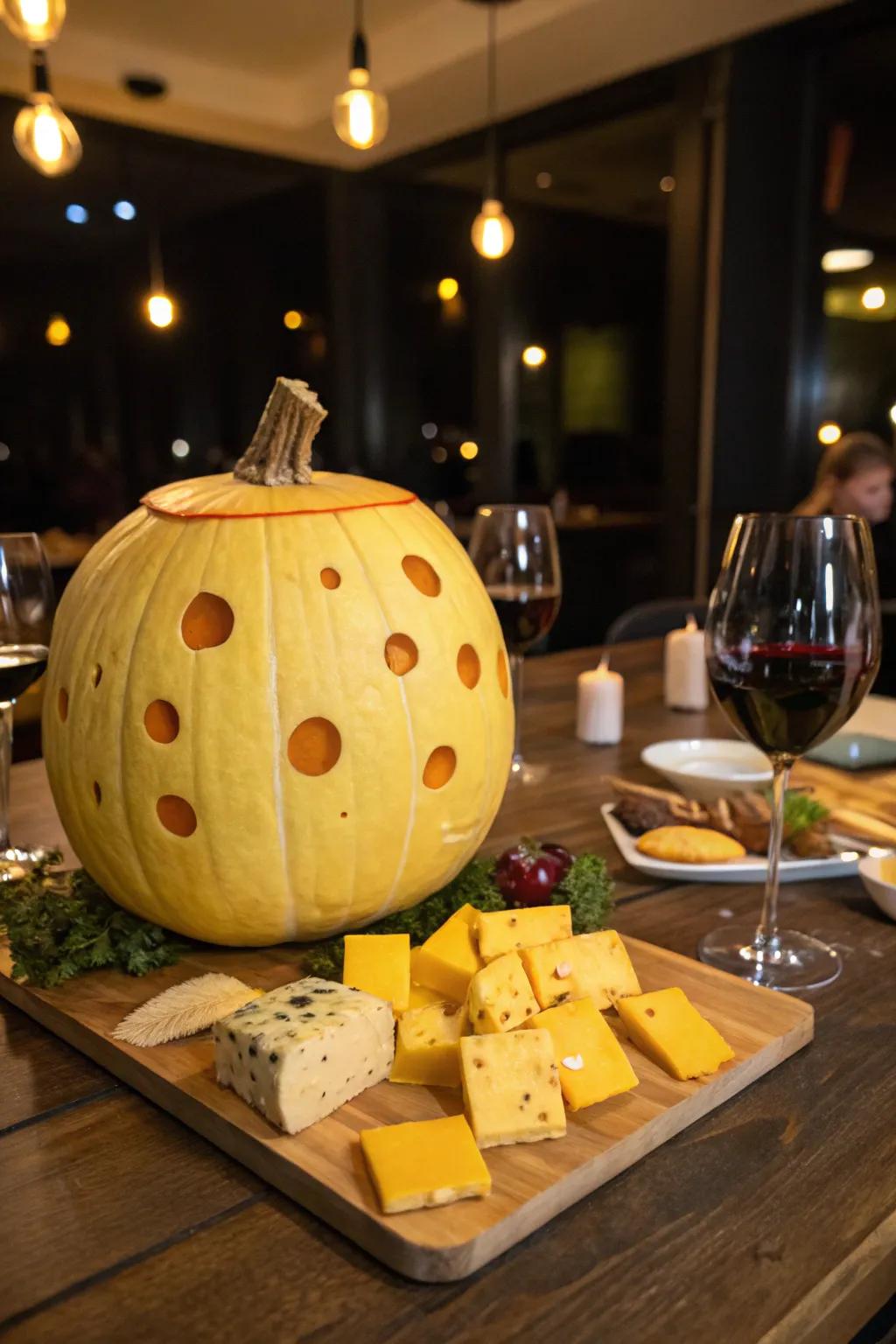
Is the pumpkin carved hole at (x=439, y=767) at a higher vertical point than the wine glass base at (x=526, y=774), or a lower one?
higher

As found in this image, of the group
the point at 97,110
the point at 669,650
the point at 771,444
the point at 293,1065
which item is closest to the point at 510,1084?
the point at 293,1065

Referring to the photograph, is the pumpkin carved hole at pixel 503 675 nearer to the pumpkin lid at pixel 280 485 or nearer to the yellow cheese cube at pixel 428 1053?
the pumpkin lid at pixel 280 485

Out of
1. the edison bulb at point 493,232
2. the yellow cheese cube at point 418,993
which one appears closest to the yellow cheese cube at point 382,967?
the yellow cheese cube at point 418,993

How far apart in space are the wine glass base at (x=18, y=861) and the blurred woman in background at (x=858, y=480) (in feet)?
10.1

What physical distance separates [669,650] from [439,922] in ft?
3.22

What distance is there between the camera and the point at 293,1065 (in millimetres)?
552

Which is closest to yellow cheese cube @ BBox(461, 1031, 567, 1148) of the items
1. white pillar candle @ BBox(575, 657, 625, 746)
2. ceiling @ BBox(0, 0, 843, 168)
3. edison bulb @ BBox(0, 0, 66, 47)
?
white pillar candle @ BBox(575, 657, 625, 746)

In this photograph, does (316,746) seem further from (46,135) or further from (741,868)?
(46,135)

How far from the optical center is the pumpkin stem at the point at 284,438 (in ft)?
2.51

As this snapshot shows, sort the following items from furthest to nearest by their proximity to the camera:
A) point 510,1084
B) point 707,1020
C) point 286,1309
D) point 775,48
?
point 775,48, point 707,1020, point 510,1084, point 286,1309

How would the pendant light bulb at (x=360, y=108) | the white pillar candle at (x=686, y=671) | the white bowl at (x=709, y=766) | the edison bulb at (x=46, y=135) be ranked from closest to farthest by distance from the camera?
the white bowl at (x=709, y=766), the white pillar candle at (x=686, y=671), the edison bulb at (x=46, y=135), the pendant light bulb at (x=360, y=108)

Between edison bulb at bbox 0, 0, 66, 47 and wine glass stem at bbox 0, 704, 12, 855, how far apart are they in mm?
1748

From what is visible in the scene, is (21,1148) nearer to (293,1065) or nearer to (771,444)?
(293,1065)

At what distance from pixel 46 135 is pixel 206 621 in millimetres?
2325
